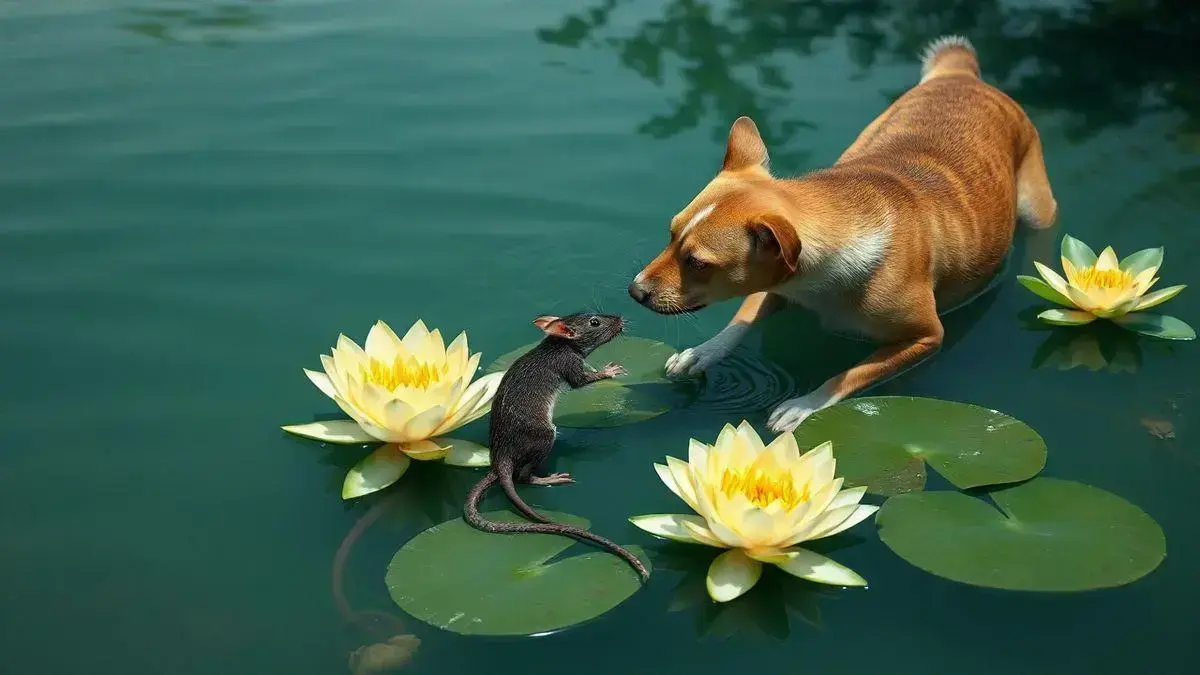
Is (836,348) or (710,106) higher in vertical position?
(710,106)

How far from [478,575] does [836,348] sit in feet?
6.74

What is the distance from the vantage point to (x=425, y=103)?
6652 mm

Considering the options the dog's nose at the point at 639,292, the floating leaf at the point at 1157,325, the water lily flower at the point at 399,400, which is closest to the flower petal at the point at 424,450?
the water lily flower at the point at 399,400

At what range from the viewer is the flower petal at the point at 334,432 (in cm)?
A: 374

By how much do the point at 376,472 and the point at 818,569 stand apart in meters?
1.37

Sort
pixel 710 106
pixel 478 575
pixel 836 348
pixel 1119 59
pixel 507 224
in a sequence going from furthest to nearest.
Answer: pixel 1119 59
pixel 710 106
pixel 507 224
pixel 836 348
pixel 478 575

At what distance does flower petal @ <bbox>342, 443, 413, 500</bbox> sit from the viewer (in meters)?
3.58

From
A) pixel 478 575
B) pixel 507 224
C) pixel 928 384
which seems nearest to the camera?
pixel 478 575

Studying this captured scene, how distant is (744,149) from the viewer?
14.9 feet

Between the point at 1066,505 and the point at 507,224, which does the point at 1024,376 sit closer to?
the point at 1066,505

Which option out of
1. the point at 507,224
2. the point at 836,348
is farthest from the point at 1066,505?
the point at 507,224

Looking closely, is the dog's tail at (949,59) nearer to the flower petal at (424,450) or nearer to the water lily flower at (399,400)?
the water lily flower at (399,400)

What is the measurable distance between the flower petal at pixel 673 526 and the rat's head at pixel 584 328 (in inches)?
30.6

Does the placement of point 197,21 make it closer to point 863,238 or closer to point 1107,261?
point 863,238
